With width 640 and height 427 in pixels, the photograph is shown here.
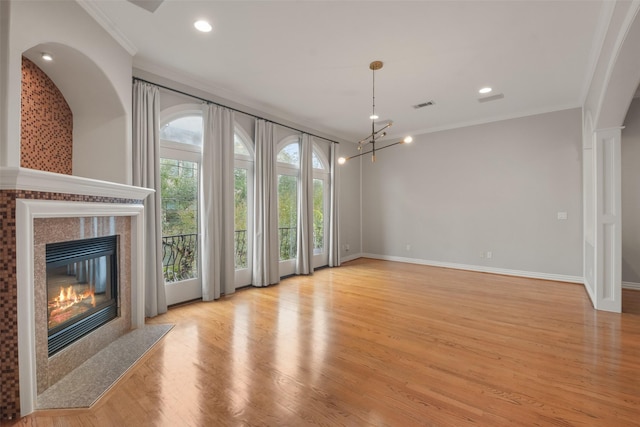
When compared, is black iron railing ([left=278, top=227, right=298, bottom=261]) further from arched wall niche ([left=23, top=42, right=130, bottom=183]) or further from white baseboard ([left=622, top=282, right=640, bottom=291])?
white baseboard ([left=622, top=282, right=640, bottom=291])

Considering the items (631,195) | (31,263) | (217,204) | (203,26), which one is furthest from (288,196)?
(631,195)

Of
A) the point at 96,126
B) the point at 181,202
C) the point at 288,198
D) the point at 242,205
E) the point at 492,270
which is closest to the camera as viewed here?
the point at 96,126

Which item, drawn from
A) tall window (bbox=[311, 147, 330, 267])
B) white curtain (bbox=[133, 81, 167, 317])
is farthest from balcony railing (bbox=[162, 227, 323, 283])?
tall window (bbox=[311, 147, 330, 267])

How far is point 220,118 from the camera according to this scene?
14.5 ft

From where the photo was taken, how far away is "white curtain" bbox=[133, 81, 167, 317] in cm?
350

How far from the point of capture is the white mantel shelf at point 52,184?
1842 millimetres

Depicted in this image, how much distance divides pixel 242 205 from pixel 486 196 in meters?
4.93

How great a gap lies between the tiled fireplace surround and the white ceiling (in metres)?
1.75

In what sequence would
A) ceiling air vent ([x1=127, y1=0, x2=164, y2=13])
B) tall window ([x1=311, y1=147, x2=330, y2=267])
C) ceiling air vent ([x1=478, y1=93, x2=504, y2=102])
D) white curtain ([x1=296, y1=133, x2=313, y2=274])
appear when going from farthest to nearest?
tall window ([x1=311, y1=147, x2=330, y2=267]), white curtain ([x1=296, y1=133, x2=313, y2=274]), ceiling air vent ([x1=478, y1=93, x2=504, y2=102]), ceiling air vent ([x1=127, y1=0, x2=164, y2=13])

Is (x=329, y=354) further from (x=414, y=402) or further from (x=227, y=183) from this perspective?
(x=227, y=183)

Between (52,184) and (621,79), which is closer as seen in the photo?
(52,184)

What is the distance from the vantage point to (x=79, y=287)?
8.63ft

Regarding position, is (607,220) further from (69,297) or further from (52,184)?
(69,297)

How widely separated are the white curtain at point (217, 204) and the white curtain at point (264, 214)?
22.2 inches
